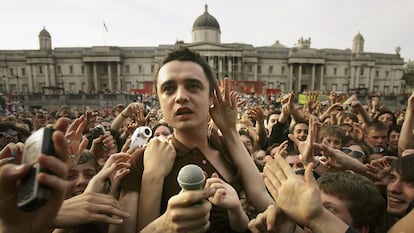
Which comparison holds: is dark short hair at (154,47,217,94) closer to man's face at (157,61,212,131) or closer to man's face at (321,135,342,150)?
man's face at (157,61,212,131)

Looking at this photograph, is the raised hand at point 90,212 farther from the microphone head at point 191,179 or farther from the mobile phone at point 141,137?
the mobile phone at point 141,137

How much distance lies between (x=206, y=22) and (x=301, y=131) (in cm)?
6507

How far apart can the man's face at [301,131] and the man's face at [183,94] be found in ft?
12.1

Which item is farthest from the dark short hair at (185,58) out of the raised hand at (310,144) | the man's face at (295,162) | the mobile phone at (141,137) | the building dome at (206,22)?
the building dome at (206,22)

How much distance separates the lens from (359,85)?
65.6m

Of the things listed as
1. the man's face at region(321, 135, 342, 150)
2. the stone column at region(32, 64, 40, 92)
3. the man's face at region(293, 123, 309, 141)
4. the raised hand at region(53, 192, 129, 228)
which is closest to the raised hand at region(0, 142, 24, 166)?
the raised hand at region(53, 192, 129, 228)

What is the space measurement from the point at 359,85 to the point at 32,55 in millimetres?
81479

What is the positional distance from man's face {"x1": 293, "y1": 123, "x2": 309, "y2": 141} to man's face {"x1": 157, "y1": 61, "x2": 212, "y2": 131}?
12.1ft

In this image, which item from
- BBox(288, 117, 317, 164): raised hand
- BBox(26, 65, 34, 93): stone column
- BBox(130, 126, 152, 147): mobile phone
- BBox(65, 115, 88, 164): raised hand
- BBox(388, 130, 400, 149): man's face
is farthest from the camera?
BBox(26, 65, 34, 93): stone column

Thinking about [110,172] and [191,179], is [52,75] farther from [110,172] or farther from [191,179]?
[191,179]

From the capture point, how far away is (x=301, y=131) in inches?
199

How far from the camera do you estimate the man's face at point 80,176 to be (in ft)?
8.40

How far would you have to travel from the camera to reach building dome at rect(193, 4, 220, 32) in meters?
65.2

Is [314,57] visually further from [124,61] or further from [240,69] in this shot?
[124,61]
